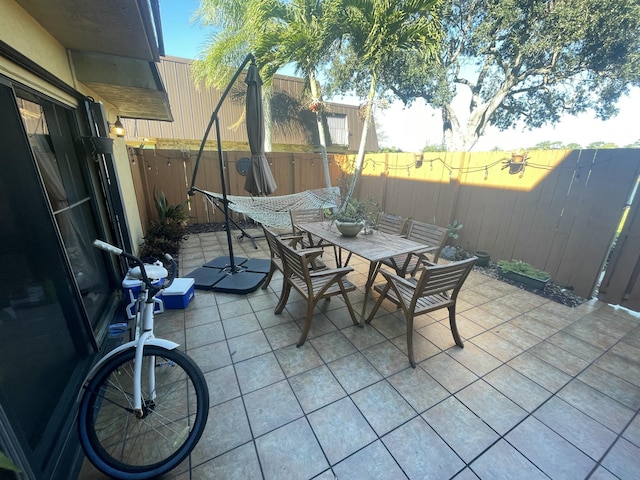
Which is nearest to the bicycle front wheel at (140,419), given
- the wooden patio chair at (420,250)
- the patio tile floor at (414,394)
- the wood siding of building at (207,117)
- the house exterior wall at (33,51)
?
the patio tile floor at (414,394)

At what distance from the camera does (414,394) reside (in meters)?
1.59

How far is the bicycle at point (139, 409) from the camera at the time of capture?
1113mm

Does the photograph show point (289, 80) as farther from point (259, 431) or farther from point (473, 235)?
point (259, 431)

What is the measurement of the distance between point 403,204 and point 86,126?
475cm

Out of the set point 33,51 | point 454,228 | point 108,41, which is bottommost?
point 454,228

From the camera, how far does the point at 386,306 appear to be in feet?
8.47

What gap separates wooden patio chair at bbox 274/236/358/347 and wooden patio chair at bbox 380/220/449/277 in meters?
0.62

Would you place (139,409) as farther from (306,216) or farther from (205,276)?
(306,216)

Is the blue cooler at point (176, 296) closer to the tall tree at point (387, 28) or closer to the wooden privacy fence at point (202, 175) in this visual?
the wooden privacy fence at point (202, 175)

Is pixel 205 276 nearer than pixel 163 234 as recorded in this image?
Yes

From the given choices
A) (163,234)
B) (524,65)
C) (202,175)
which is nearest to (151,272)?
(163,234)

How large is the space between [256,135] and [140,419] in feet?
8.34

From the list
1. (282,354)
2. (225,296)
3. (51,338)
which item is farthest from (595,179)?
(51,338)

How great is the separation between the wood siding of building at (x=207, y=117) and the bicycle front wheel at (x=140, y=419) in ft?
25.8
